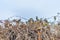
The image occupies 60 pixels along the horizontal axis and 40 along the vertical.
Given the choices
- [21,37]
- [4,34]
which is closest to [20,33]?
[21,37]

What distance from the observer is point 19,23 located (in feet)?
12.3

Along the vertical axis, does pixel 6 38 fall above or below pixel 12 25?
below

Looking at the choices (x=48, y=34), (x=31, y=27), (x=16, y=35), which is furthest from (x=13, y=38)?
(x=48, y=34)

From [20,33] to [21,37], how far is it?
0.24 feet

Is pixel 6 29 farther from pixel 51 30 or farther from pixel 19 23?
pixel 51 30

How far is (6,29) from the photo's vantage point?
12.2 ft

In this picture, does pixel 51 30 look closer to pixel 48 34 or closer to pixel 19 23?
pixel 48 34

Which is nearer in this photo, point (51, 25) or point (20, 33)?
point (20, 33)

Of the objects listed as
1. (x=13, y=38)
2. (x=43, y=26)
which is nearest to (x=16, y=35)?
(x=13, y=38)

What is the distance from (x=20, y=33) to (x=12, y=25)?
0.21 meters

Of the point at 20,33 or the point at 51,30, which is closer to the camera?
the point at 20,33

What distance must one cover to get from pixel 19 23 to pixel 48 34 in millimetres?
560

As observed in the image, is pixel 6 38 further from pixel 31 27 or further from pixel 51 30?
pixel 51 30

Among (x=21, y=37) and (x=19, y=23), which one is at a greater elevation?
(x=19, y=23)
